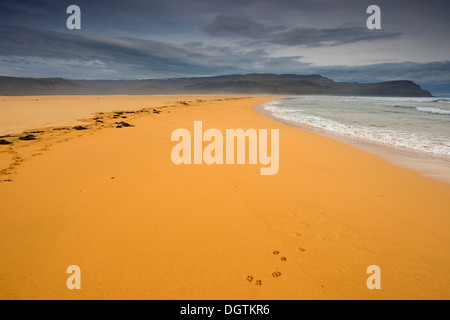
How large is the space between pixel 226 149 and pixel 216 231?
3594 mm

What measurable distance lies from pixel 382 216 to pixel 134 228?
10.8 ft

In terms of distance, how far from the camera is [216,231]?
104 inches

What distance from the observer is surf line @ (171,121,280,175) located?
5.11 meters

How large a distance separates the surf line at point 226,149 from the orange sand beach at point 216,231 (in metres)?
0.41

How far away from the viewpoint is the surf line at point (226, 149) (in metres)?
5.11

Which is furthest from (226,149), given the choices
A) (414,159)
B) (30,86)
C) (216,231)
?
(30,86)

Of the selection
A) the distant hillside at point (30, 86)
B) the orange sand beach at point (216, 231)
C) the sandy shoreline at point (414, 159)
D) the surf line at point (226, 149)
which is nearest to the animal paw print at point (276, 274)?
the orange sand beach at point (216, 231)

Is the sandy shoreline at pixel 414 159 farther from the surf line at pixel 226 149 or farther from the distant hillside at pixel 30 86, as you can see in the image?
the distant hillside at pixel 30 86

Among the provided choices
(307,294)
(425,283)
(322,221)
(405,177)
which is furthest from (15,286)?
(405,177)

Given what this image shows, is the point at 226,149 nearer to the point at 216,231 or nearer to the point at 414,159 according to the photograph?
the point at 216,231

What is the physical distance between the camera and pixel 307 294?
74.2 inches

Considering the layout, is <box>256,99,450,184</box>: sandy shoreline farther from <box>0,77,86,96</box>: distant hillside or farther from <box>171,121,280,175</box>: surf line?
<box>0,77,86,96</box>: distant hillside

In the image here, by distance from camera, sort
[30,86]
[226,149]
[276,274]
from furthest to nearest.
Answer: [30,86] → [226,149] → [276,274]
